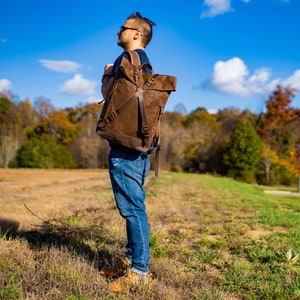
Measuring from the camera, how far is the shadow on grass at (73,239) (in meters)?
3.51

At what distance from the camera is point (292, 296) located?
2.67m

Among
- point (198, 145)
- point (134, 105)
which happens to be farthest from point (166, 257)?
point (198, 145)

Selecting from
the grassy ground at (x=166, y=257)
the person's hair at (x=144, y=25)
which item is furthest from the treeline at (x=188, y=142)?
the person's hair at (x=144, y=25)

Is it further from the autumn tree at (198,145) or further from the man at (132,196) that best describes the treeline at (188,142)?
the man at (132,196)

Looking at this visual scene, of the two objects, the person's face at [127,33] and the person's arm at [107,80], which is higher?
the person's face at [127,33]

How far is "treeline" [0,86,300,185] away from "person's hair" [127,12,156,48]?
35145 millimetres

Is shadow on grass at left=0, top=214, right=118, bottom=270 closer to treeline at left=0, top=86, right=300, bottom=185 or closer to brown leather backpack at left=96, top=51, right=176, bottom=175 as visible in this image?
brown leather backpack at left=96, top=51, right=176, bottom=175

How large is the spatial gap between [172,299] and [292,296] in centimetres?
97

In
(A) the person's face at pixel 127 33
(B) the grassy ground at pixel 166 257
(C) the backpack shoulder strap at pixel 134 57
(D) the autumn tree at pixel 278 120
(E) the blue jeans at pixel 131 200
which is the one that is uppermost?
(D) the autumn tree at pixel 278 120

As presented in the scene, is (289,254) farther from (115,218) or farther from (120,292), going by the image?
(115,218)

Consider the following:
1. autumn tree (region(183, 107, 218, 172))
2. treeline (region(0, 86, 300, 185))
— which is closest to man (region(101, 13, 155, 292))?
treeline (region(0, 86, 300, 185))

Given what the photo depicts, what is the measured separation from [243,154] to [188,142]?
33.0 ft

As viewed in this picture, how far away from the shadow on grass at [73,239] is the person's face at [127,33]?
204 centimetres

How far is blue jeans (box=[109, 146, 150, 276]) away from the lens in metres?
2.84
